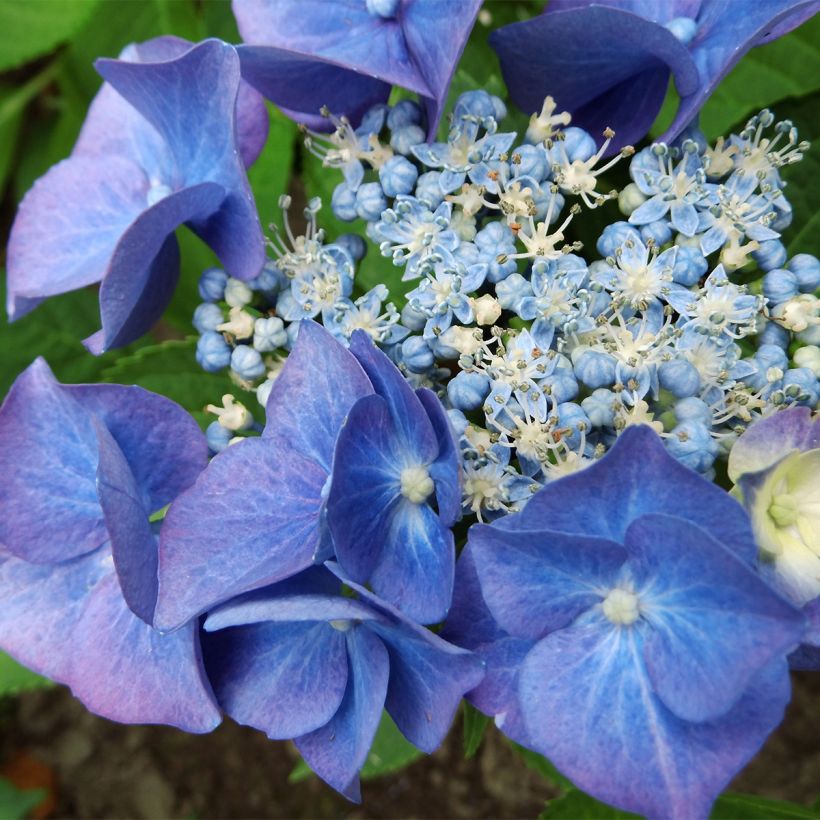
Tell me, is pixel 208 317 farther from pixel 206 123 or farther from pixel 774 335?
pixel 774 335

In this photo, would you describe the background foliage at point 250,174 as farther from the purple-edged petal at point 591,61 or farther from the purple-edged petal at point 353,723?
the purple-edged petal at point 353,723

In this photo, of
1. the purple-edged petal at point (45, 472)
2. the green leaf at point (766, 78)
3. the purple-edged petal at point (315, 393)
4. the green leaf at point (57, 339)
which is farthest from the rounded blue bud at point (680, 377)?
the green leaf at point (57, 339)

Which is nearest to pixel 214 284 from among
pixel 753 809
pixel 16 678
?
pixel 16 678

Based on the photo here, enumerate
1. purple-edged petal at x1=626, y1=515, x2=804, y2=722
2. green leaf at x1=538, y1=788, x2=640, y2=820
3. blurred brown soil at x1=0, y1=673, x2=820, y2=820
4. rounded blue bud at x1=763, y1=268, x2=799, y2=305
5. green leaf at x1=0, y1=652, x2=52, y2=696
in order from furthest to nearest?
blurred brown soil at x1=0, y1=673, x2=820, y2=820, green leaf at x1=0, y1=652, x2=52, y2=696, green leaf at x1=538, y1=788, x2=640, y2=820, rounded blue bud at x1=763, y1=268, x2=799, y2=305, purple-edged petal at x1=626, y1=515, x2=804, y2=722

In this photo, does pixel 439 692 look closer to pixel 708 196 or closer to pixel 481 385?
pixel 481 385

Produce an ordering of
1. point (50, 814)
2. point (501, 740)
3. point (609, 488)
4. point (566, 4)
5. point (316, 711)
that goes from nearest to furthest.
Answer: point (609, 488), point (316, 711), point (566, 4), point (501, 740), point (50, 814)

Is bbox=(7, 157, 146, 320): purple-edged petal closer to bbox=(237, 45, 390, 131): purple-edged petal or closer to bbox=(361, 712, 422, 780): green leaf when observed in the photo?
bbox=(237, 45, 390, 131): purple-edged petal

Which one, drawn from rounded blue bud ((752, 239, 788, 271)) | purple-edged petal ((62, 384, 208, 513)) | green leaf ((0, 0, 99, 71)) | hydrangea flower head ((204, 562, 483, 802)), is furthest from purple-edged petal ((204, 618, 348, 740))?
green leaf ((0, 0, 99, 71))

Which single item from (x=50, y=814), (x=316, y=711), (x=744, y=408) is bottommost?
(x=50, y=814)

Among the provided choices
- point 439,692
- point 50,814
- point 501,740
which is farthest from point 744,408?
point 50,814
